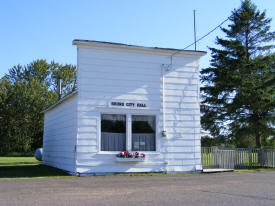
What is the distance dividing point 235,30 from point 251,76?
375 cm

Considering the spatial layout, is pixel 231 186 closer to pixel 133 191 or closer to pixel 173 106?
pixel 133 191

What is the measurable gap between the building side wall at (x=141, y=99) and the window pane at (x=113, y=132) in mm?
270

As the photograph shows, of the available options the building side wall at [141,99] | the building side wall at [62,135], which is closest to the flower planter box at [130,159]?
the building side wall at [141,99]

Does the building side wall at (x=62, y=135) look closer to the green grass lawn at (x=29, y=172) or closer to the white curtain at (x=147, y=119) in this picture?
the green grass lawn at (x=29, y=172)

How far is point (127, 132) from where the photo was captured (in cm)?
1376

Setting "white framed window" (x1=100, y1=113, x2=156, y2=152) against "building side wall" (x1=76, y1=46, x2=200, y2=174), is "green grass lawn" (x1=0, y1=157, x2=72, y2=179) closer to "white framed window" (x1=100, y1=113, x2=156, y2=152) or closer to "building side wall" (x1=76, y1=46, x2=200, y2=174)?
"building side wall" (x1=76, y1=46, x2=200, y2=174)

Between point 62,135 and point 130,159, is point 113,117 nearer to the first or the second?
point 130,159

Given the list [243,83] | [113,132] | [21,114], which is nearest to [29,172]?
[113,132]

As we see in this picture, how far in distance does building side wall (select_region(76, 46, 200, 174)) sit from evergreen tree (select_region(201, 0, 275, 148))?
9033mm

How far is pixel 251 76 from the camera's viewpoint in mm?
23125

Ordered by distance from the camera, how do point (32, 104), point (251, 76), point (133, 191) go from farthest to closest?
point (32, 104)
point (251, 76)
point (133, 191)

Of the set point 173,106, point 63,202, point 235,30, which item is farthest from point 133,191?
point 235,30

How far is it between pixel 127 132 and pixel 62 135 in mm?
4067

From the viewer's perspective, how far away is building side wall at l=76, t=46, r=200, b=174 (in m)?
13.2
